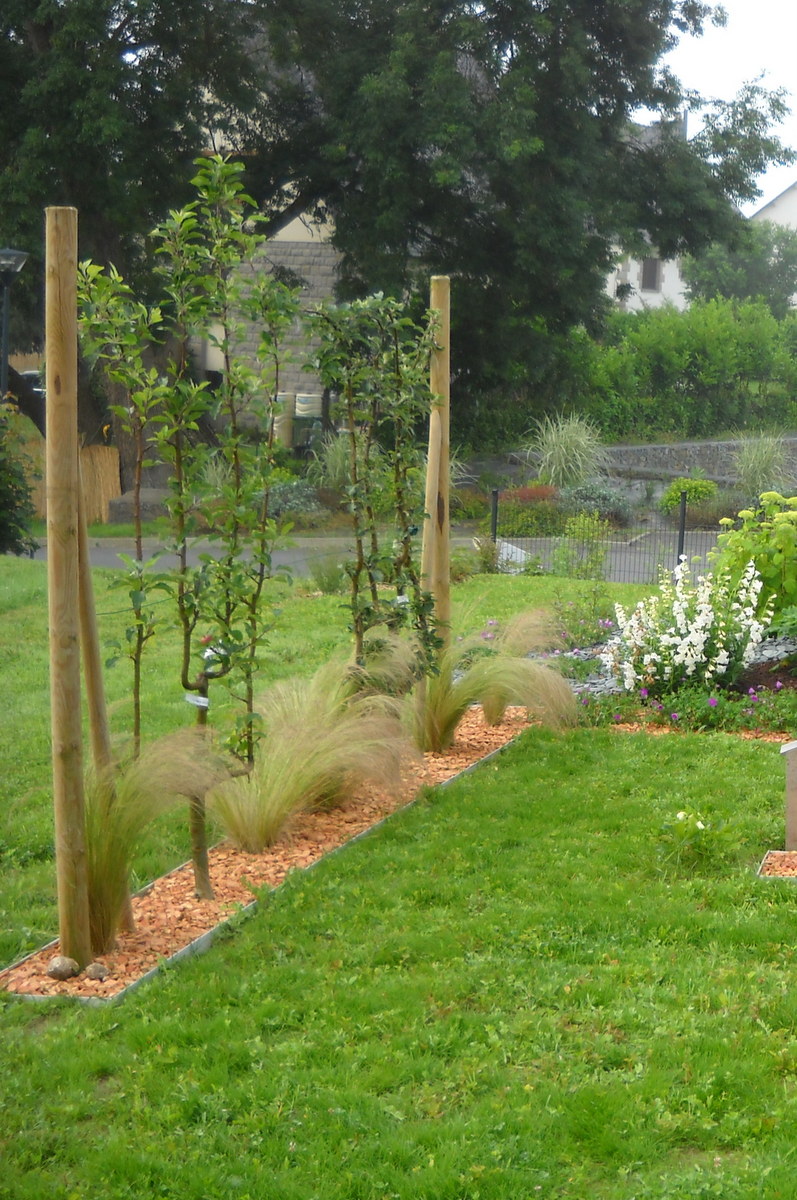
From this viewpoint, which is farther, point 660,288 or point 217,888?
point 660,288

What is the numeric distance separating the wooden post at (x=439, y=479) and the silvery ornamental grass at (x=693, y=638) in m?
1.39

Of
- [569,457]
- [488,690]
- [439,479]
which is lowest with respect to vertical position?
[488,690]

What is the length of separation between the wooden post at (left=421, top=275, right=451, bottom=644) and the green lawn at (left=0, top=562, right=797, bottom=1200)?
1.65 metres

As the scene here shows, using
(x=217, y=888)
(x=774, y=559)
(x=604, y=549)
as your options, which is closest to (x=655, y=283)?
(x=604, y=549)

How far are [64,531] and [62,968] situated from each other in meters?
1.40

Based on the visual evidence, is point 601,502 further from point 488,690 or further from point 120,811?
point 120,811

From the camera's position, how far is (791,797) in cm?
515

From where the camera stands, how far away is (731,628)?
764 cm

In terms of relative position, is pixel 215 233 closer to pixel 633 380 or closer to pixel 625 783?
pixel 625 783

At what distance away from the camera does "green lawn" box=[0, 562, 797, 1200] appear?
9.93 ft

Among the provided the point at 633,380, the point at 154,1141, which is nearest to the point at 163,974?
the point at 154,1141

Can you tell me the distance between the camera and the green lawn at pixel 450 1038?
3027 mm

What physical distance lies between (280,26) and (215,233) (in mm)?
17287

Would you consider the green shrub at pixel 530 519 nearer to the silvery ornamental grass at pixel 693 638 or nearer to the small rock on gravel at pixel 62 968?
the silvery ornamental grass at pixel 693 638
